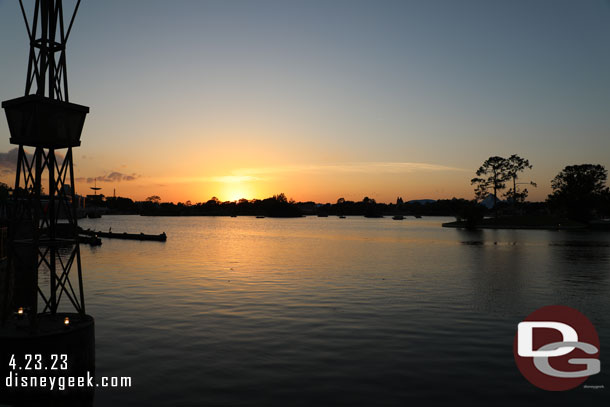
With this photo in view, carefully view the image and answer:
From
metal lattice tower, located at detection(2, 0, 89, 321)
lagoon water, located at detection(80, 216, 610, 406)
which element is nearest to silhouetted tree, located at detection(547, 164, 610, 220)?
lagoon water, located at detection(80, 216, 610, 406)

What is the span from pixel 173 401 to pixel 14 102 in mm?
10734

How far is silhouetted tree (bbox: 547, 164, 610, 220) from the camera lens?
449 feet

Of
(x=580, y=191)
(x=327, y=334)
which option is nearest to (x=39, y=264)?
(x=327, y=334)

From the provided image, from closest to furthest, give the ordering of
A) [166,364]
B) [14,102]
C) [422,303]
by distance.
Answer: [14,102] < [166,364] < [422,303]

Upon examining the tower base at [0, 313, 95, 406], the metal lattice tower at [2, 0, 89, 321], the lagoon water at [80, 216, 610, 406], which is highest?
the metal lattice tower at [2, 0, 89, 321]

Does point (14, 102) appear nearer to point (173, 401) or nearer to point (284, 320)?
point (173, 401)

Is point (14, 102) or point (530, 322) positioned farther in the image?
point (530, 322)

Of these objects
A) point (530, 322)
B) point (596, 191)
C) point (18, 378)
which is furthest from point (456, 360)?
point (596, 191)

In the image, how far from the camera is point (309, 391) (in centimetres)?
1344

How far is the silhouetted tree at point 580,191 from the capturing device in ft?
449

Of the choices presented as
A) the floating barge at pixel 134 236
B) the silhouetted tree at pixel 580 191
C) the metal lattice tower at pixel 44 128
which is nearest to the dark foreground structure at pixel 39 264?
the metal lattice tower at pixel 44 128

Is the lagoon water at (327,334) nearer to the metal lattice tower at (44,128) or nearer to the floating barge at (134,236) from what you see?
the metal lattice tower at (44,128)

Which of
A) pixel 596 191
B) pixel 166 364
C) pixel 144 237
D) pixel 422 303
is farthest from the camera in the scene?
pixel 596 191

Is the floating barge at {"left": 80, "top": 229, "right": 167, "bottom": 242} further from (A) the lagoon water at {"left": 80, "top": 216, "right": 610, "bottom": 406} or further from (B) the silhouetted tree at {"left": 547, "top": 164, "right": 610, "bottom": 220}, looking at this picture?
(B) the silhouetted tree at {"left": 547, "top": 164, "right": 610, "bottom": 220}
